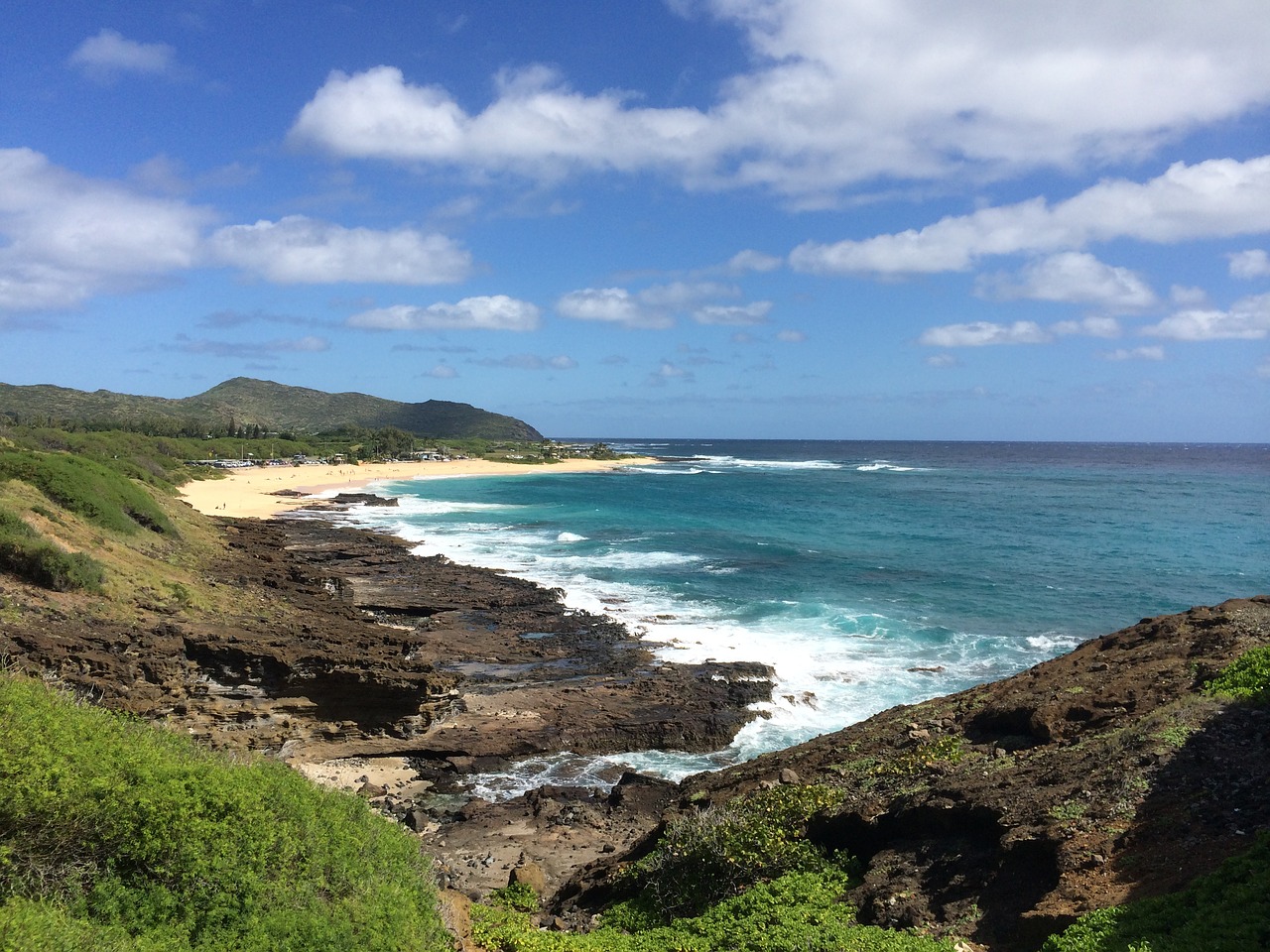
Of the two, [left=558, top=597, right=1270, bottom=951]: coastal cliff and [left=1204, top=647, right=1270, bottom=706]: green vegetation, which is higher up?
[left=1204, top=647, right=1270, bottom=706]: green vegetation

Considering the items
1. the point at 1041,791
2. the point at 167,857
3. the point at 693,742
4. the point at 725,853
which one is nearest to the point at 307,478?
the point at 693,742

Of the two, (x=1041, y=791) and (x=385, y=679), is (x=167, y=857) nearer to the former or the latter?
(x=1041, y=791)

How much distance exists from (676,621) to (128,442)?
67.3 meters

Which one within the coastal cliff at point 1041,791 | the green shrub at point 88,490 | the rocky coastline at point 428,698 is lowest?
the rocky coastline at point 428,698

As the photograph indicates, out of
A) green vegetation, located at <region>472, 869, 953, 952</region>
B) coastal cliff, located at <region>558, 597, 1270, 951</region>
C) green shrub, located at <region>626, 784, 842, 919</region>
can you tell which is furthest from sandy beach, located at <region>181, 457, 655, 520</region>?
coastal cliff, located at <region>558, 597, 1270, 951</region>

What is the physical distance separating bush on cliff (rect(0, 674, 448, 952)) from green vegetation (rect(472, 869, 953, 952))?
4.06ft

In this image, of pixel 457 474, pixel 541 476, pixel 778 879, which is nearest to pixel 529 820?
pixel 778 879

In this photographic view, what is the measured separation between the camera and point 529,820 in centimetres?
1388

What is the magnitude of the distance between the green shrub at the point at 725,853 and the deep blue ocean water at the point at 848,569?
5.79 meters

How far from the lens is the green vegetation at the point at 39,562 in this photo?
1789 cm

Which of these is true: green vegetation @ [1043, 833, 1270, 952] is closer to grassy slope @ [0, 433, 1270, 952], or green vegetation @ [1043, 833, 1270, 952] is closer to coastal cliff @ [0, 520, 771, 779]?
grassy slope @ [0, 433, 1270, 952]

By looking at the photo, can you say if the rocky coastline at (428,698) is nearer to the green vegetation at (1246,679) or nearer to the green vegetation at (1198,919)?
the green vegetation at (1198,919)

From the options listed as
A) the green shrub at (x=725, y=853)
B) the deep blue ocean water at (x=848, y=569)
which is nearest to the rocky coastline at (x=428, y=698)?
the deep blue ocean water at (x=848, y=569)

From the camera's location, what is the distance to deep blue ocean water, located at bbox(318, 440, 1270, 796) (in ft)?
73.6
